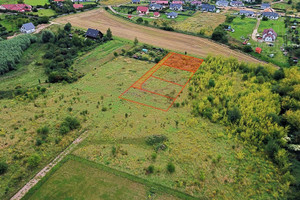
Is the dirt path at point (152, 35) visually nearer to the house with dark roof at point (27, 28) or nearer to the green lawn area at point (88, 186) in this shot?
the house with dark roof at point (27, 28)

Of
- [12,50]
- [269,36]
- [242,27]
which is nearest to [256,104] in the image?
[269,36]

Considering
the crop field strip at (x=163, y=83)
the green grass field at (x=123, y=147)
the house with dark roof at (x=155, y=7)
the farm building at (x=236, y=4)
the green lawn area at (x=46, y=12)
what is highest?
the farm building at (x=236, y=4)

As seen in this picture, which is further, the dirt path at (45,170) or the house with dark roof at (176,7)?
the house with dark roof at (176,7)

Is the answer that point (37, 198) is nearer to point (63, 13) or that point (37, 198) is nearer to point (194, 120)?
point (194, 120)

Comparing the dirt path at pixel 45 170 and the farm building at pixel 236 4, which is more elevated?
the farm building at pixel 236 4

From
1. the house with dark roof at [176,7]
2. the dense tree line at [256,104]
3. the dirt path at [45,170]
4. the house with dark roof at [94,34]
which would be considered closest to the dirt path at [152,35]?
the house with dark roof at [94,34]

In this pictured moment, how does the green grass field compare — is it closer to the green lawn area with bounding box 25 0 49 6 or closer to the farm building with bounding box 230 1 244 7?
the green lawn area with bounding box 25 0 49 6

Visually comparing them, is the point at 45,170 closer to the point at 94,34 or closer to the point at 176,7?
the point at 94,34
